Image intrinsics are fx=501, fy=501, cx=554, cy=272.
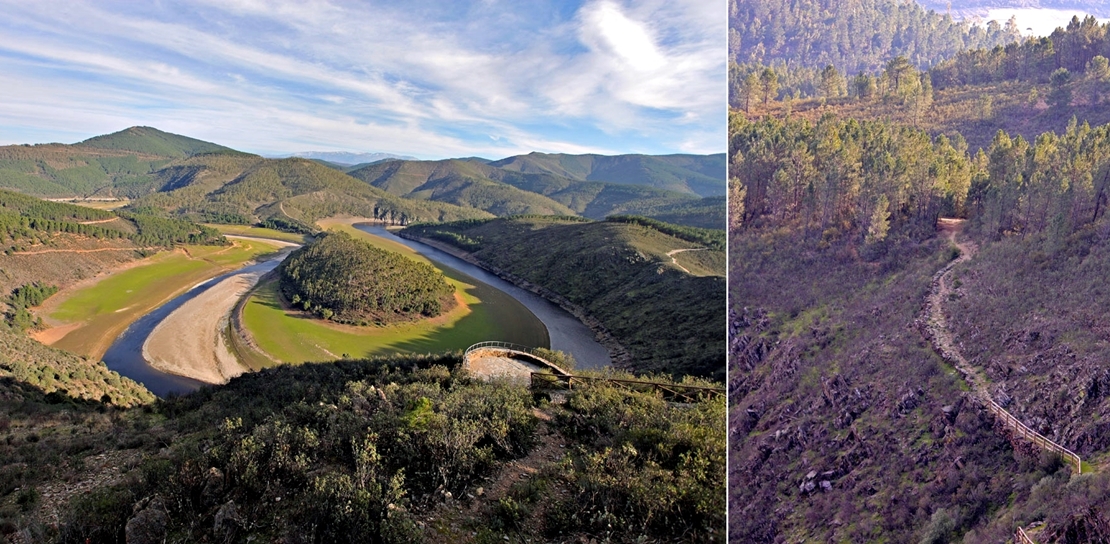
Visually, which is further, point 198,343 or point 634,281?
point 634,281

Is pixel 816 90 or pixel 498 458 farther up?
pixel 816 90

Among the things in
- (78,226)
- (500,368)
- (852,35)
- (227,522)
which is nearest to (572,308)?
(500,368)

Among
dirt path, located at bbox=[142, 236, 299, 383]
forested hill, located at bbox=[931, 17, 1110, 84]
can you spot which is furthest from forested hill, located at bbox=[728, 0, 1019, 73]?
dirt path, located at bbox=[142, 236, 299, 383]

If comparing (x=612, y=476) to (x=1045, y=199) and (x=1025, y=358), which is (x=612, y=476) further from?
(x=1045, y=199)

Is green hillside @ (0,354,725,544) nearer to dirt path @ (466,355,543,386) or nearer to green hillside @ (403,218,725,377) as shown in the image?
dirt path @ (466,355,543,386)

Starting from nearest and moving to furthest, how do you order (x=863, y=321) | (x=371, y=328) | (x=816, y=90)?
1. (x=863, y=321)
2. (x=816, y=90)
3. (x=371, y=328)

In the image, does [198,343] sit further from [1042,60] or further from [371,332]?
[1042,60]

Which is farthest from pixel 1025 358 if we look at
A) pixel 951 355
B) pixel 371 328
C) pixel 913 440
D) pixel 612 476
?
pixel 371 328
